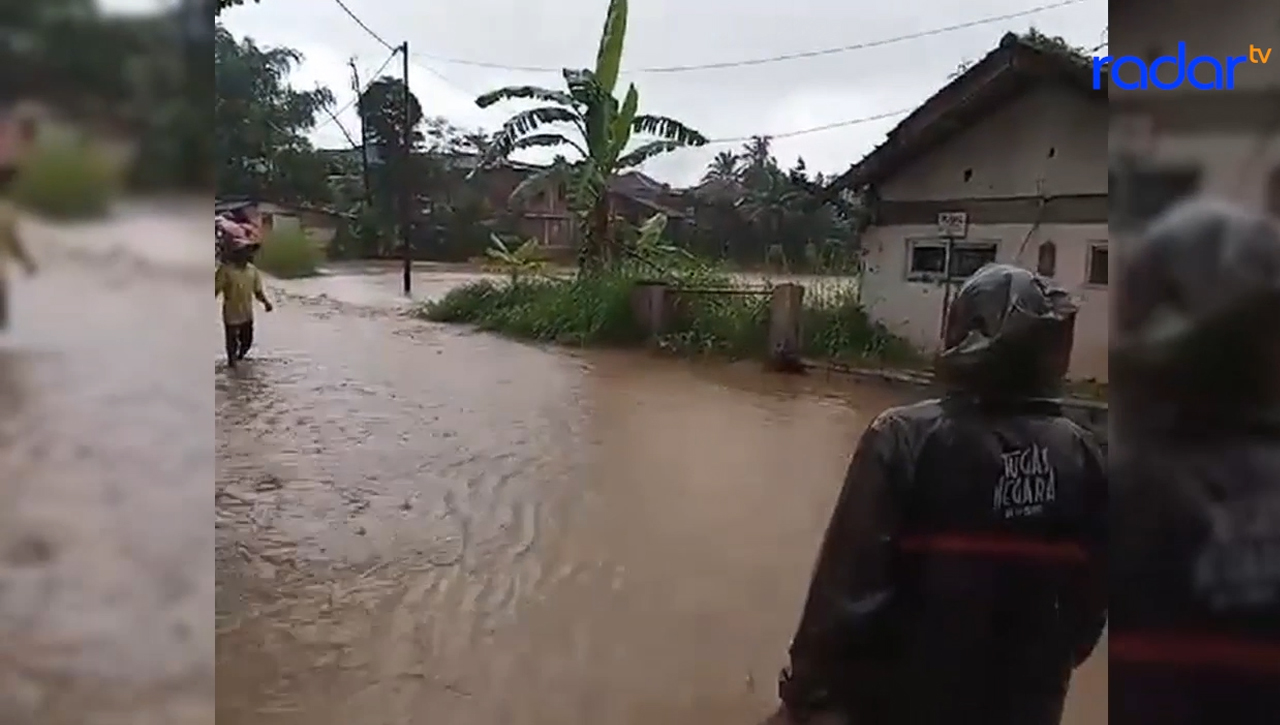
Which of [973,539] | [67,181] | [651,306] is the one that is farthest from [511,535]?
[651,306]

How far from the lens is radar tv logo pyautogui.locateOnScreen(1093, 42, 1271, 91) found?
52cm

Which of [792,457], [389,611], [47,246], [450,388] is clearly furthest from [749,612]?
[450,388]

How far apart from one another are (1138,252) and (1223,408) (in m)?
0.09

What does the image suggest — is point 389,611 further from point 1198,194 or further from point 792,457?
point 1198,194

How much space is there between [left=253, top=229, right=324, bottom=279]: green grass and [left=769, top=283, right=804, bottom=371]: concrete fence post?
2491mm

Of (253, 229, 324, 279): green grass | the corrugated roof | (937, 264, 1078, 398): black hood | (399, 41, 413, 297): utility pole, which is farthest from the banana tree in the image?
(937, 264, 1078, 398): black hood

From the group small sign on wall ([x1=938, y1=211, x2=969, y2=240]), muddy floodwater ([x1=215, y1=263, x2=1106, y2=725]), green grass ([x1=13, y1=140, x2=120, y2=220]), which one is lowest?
muddy floodwater ([x1=215, y1=263, x2=1106, y2=725])

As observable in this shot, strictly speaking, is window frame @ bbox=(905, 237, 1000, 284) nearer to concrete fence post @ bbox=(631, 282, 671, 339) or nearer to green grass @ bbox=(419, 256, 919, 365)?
green grass @ bbox=(419, 256, 919, 365)

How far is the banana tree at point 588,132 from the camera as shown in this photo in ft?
19.5

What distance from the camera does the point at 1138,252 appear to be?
522 millimetres

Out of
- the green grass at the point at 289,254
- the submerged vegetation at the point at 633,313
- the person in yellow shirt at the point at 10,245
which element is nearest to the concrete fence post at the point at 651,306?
the submerged vegetation at the point at 633,313

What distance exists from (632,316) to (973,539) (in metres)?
5.54

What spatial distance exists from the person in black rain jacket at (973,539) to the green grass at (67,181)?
563 mm

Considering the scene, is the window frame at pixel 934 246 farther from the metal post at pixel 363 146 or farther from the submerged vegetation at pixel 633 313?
the metal post at pixel 363 146
